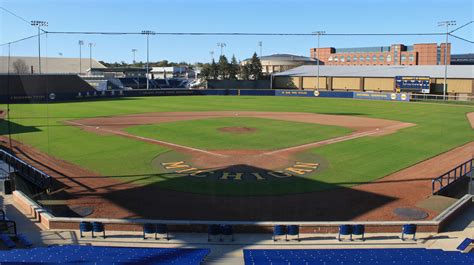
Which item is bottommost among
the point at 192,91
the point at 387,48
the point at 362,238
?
the point at 362,238

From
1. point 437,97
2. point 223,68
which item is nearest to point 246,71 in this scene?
point 223,68

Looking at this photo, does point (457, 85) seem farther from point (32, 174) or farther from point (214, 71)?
point (32, 174)

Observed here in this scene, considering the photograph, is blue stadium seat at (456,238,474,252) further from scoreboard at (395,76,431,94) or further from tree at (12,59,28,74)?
scoreboard at (395,76,431,94)

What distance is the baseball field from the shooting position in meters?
19.9

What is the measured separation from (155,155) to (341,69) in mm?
80997

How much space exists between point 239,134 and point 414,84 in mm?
52348

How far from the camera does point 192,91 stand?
289 ft

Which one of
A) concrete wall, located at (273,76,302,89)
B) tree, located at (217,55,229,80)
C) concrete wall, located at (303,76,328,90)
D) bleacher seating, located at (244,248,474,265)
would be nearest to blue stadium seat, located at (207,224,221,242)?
bleacher seating, located at (244,248,474,265)

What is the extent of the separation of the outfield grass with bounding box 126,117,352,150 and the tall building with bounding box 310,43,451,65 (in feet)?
318

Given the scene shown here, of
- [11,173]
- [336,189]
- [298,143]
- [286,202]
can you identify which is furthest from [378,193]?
[11,173]

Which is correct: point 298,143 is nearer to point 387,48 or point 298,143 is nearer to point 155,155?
point 155,155

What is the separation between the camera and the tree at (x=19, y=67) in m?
25.1

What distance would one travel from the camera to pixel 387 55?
161 meters

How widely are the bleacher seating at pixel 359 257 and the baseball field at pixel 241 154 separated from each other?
5020mm
